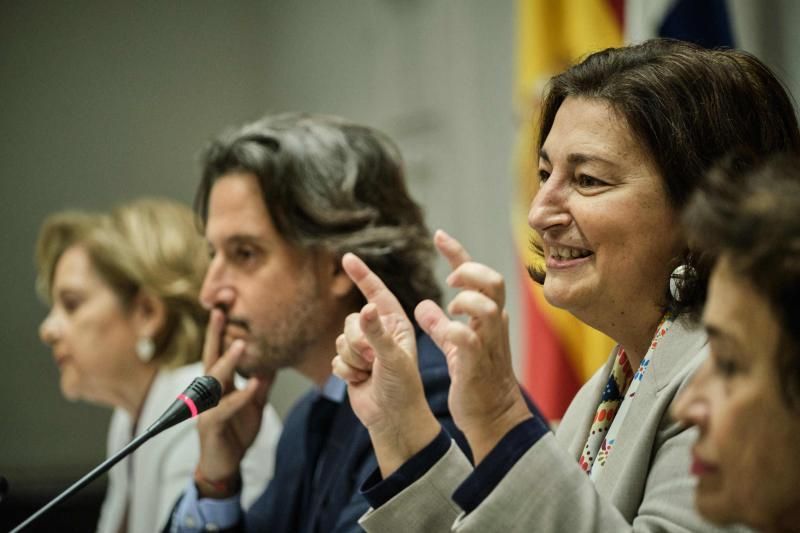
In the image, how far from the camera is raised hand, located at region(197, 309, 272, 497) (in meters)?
2.29

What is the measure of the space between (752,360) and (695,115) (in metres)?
0.57

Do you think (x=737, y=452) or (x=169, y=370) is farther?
(x=169, y=370)

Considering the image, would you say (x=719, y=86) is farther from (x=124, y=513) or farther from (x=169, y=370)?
(x=124, y=513)

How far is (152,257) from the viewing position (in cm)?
321

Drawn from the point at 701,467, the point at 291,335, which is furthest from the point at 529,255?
the point at 701,467

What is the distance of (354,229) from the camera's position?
2408 mm

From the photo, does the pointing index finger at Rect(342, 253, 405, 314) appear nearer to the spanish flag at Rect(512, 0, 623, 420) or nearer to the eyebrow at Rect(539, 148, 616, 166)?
the eyebrow at Rect(539, 148, 616, 166)

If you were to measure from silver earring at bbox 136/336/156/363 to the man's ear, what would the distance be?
0.02 meters

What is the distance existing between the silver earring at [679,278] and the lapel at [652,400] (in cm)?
4

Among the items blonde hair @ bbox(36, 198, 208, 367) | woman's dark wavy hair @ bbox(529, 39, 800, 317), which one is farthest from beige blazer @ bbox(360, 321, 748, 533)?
blonde hair @ bbox(36, 198, 208, 367)

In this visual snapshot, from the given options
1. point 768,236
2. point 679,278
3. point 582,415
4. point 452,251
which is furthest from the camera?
point 582,415

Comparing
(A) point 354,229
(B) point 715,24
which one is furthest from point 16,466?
(B) point 715,24

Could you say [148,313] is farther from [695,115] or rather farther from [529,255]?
[695,115]

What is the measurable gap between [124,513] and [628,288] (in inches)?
82.9
